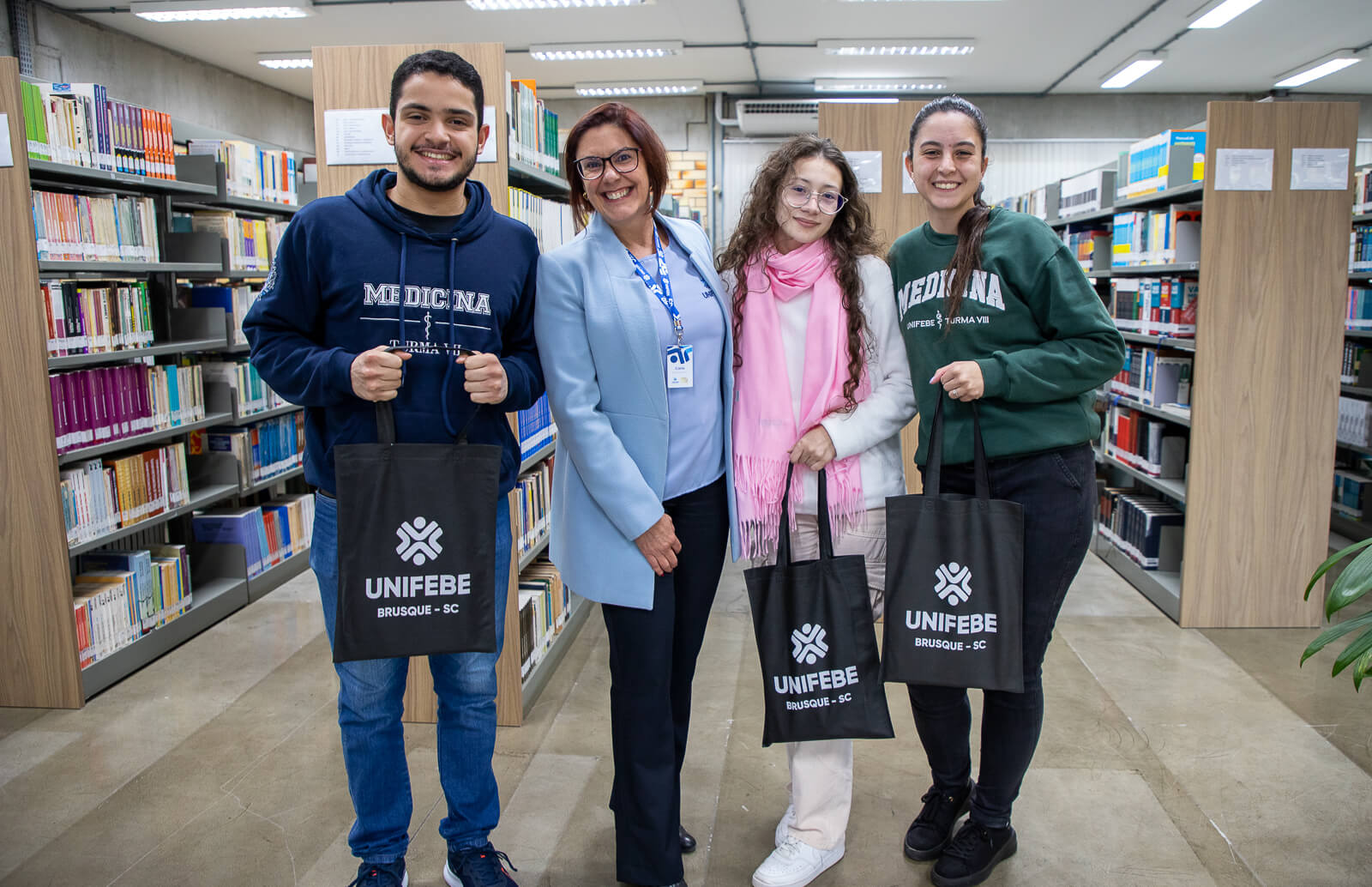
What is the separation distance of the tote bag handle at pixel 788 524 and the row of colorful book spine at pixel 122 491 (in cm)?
251

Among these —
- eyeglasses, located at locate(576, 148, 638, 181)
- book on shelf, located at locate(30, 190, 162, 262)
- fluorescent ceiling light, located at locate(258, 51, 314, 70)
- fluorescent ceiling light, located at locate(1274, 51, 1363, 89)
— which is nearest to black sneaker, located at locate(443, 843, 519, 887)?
eyeglasses, located at locate(576, 148, 638, 181)

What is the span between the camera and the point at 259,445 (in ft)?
14.8

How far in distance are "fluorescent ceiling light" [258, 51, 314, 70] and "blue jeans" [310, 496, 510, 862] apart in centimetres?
808

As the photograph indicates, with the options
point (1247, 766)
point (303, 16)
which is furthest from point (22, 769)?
point (303, 16)

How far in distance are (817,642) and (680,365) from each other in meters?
0.62

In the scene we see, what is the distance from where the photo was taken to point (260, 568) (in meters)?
4.39

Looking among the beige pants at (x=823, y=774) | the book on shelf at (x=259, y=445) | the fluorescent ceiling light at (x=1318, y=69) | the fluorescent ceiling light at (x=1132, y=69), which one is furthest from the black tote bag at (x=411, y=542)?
the fluorescent ceiling light at (x=1318, y=69)

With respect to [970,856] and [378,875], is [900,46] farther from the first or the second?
[378,875]

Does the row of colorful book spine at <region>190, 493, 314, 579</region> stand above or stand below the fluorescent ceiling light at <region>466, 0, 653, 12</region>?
below

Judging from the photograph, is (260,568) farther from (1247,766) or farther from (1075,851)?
(1247,766)

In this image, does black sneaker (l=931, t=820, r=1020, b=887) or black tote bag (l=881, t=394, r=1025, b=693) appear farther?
black sneaker (l=931, t=820, r=1020, b=887)

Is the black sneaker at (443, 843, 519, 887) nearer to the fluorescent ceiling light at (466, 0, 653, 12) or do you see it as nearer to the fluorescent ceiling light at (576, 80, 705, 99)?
the fluorescent ceiling light at (466, 0, 653, 12)

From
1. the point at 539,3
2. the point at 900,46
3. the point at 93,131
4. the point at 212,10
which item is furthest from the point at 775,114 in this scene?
the point at 93,131

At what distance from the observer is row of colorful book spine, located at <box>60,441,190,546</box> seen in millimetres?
3287
